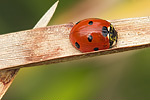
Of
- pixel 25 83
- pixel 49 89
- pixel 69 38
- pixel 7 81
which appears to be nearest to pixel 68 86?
pixel 49 89

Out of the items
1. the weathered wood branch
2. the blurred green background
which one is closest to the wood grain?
the weathered wood branch

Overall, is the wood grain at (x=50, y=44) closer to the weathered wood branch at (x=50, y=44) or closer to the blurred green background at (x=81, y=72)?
the weathered wood branch at (x=50, y=44)

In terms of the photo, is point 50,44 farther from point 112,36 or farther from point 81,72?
point 81,72

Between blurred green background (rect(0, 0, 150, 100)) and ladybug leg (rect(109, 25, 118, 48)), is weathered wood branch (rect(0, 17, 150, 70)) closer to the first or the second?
ladybug leg (rect(109, 25, 118, 48))

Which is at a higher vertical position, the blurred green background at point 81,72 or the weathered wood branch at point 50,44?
the weathered wood branch at point 50,44

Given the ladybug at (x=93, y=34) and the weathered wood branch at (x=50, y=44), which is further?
the ladybug at (x=93, y=34)

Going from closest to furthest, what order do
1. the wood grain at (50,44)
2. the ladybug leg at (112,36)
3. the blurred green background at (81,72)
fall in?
1. the wood grain at (50,44)
2. the ladybug leg at (112,36)
3. the blurred green background at (81,72)

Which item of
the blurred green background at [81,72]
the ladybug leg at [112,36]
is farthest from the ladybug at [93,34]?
the blurred green background at [81,72]
